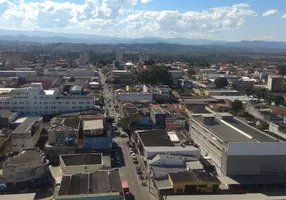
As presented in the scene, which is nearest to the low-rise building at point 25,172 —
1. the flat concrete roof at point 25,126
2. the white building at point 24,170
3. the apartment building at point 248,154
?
the white building at point 24,170

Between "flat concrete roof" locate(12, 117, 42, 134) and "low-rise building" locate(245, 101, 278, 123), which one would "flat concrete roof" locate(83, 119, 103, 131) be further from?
"low-rise building" locate(245, 101, 278, 123)

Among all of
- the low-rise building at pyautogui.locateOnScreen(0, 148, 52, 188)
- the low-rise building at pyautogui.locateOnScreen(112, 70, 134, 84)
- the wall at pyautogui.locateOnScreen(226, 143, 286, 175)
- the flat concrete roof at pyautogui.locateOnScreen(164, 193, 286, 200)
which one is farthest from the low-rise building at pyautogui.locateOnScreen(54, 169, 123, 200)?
the low-rise building at pyautogui.locateOnScreen(112, 70, 134, 84)

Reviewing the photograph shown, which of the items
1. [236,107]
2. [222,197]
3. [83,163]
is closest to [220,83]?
[236,107]

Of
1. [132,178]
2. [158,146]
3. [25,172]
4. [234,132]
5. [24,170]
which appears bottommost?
[132,178]

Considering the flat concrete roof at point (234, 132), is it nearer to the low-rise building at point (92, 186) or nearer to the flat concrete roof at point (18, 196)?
the low-rise building at point (92, 186)

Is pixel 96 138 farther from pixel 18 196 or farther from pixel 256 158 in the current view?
pixel 256 158
